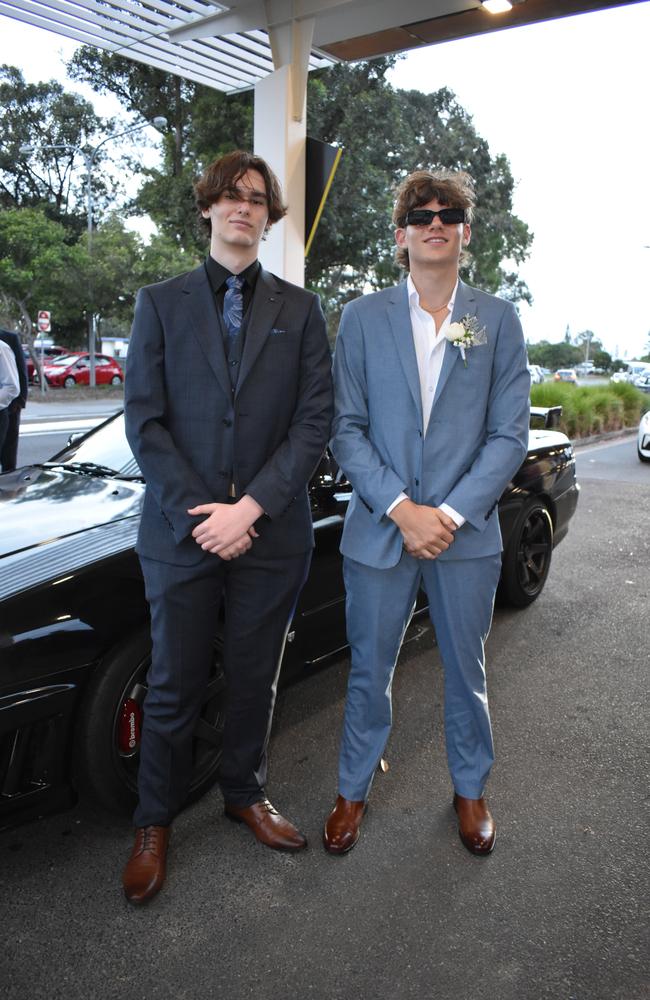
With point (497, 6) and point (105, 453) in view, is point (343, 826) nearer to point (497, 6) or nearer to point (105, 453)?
point (105, 453)

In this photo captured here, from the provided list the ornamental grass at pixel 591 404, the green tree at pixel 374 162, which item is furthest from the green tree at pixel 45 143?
the ornamental grass at pixel 591 404

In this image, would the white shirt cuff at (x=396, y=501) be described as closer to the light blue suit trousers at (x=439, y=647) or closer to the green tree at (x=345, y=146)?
the light blue suit trousers at (x=439, y=647)

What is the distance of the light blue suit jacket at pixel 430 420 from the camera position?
2.30 meters

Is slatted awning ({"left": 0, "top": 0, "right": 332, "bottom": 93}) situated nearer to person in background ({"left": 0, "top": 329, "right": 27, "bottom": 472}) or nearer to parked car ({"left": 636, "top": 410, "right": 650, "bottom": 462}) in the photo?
person in background ({"left": 0, "top": 329, "right": 27, "bottom": 472})

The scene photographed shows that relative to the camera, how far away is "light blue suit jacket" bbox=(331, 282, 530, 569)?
2301mm

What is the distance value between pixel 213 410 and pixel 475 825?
60.7 inches

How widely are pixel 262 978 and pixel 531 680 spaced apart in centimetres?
217

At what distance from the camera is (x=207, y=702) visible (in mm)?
2594

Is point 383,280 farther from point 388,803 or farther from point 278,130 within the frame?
point 388,803

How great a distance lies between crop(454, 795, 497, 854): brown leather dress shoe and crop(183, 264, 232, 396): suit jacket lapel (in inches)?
60.2

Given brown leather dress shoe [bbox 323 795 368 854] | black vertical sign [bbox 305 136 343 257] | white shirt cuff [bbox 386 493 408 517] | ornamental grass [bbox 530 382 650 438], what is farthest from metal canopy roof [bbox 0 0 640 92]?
ornamental grass [bbox 530 382 650 438]

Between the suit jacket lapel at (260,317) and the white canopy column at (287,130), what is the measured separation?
9.83 feet

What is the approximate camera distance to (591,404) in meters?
16.0

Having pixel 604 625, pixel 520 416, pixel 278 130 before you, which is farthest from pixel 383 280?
pixel 520 416
